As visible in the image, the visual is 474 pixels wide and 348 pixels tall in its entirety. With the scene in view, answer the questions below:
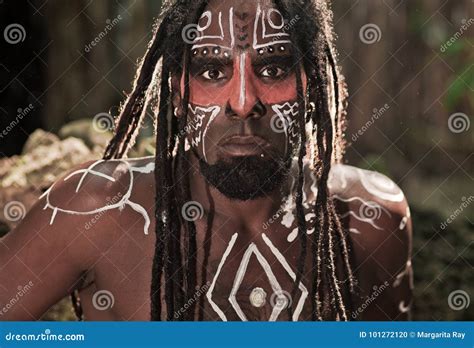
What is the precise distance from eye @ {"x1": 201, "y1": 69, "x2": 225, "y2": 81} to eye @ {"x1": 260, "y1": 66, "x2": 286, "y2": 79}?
0.15 metres

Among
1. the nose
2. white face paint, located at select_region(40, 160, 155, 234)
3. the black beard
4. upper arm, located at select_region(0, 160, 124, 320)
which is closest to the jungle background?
white face paint, located at select_region(40, 160, 155, 234)

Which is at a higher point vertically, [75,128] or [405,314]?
[75,128]

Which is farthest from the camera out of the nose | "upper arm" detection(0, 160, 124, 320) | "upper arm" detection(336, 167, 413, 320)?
"upper arm" detection(336, 167, 413, 320)

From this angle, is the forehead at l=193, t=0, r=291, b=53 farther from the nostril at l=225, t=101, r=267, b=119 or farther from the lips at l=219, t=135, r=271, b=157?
the lips at l=219, t=135, r=271, b=157

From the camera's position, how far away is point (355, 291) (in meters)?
3.75

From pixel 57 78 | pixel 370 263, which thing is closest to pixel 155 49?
pixel 370 263

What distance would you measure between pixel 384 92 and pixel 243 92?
2245mm

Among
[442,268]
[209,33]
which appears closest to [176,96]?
[209,33]

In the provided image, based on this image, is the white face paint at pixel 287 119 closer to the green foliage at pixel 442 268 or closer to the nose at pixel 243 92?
→ the nose at pixel 243 92

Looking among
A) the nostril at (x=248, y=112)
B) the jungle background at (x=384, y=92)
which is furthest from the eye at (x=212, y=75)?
the jungle background at (x=384, y=92)

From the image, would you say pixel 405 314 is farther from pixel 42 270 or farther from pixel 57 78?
pixel 57 78

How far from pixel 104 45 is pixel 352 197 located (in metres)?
2.07

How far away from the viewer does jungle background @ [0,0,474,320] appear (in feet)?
15.9

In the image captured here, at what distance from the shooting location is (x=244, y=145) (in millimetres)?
3453
